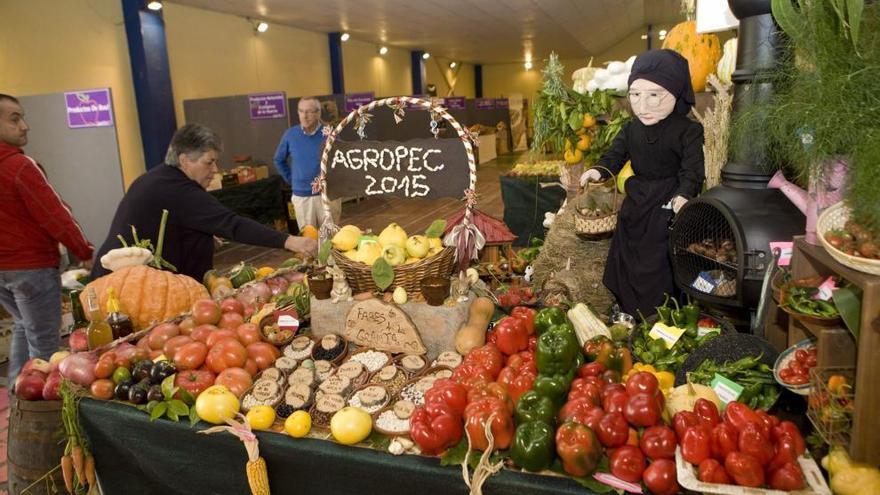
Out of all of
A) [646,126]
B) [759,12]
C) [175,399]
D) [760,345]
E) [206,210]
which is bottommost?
[175,399]

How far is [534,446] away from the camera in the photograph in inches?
63.6

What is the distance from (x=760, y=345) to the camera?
75.6 inches

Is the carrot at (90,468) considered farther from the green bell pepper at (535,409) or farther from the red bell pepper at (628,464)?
the red bell pepper at (628,464)

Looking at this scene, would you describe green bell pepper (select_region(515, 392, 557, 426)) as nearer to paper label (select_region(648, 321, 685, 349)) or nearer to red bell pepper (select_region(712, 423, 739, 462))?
red bell pepper (select_region(712, 423, 739, 462))

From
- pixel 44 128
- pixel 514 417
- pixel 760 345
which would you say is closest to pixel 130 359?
pixel 514 417

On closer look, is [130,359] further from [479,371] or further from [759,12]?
A: [759,12]

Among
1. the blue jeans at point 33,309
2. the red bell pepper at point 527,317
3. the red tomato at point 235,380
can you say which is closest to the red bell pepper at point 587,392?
the red bell pepper at point 527,317

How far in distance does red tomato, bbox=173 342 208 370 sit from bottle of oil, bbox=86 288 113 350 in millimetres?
509

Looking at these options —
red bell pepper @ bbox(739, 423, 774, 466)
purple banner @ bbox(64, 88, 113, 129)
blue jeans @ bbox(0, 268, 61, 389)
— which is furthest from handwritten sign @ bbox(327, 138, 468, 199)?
purple banner @ bbox(64, 88, 113, 129)

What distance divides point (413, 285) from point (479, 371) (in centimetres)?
51

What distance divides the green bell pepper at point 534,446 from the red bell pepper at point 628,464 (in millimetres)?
159

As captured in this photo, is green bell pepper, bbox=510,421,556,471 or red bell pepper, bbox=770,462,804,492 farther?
green bell pepper, bbox=510,421,556,471

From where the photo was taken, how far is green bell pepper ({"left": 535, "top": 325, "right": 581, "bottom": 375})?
1895 mm

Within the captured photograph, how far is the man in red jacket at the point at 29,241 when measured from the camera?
10.9 ft
